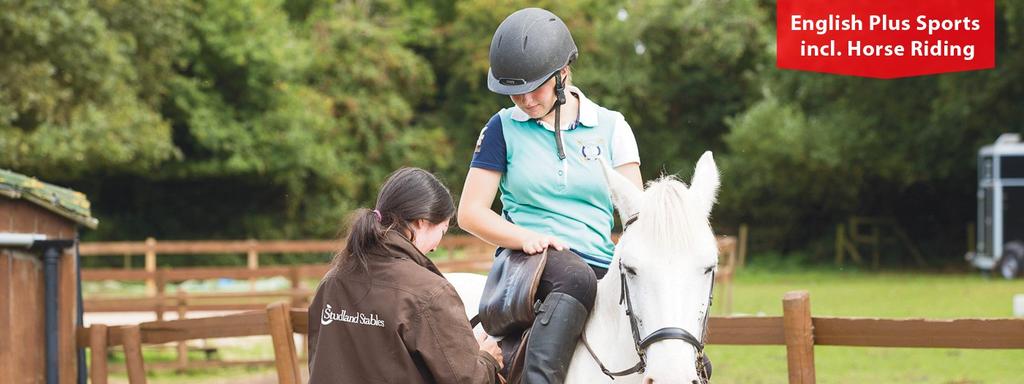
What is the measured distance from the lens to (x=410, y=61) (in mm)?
33594

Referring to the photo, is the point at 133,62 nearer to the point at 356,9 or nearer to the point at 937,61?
the point at 356,9

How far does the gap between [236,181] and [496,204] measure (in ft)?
24.5

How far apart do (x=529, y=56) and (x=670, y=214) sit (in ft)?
2.63

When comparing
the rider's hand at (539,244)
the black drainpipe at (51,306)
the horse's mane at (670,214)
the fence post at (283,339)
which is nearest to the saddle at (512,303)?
the rider's hand at (539,244)

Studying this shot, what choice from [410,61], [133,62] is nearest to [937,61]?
[133,62]

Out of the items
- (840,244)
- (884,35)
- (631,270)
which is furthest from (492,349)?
(840,244)

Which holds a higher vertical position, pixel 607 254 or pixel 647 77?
pixel 647 77

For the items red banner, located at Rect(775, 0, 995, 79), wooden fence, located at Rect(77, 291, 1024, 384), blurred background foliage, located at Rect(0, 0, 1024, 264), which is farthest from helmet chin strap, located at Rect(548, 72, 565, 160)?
blurred background foliage, located at Rect(0, 0, 1024, 264)

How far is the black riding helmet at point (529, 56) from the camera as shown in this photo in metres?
3.96

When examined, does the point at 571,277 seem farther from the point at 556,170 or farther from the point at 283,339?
the point at 283,339

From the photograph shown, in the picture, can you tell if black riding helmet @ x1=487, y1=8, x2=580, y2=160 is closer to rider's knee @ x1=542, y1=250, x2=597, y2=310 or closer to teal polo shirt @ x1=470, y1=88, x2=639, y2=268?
teal polo shirt @ x1=470, y1=88, x2=639, y2=268

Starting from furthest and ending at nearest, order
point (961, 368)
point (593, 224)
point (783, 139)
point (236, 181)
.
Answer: point (783, 139), point (236, 181), point (961, 368), point (593, 224)

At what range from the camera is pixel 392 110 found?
1300 inches

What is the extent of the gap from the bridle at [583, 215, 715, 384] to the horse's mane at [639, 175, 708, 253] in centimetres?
13
